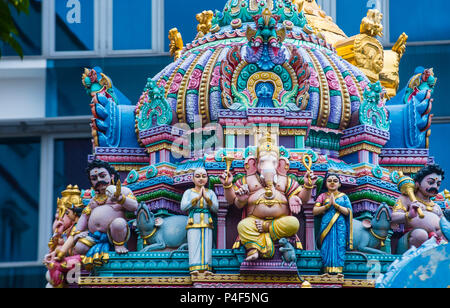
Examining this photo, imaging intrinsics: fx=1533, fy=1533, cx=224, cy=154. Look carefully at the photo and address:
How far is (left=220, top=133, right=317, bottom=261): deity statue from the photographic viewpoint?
66.7ft

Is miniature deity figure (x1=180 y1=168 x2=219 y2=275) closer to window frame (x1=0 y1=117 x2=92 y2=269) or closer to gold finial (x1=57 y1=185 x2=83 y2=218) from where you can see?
gold finial (x1=57 y1=185 x2=83 y2=218)

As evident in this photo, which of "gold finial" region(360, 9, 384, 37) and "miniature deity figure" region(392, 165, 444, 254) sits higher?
"gold finial" region(360, 9, 384, 37)

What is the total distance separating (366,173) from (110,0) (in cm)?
1142

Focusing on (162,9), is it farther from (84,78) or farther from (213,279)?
(213,279)

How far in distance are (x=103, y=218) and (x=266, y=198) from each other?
2320mm

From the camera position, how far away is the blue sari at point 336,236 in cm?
2055

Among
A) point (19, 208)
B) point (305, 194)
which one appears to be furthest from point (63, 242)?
point (19, 208)

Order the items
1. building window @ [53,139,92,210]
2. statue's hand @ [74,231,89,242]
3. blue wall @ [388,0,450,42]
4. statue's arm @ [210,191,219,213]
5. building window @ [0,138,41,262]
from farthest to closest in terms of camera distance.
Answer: blue wall @ [388,0,450,42] → building window @ [53,139,92,210] → building window @ [0,138,41,262] → statue's hand @ [74,231,89,242] → statue's arm @ [210,191,219,213]

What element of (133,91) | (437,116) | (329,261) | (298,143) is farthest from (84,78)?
(437,116)

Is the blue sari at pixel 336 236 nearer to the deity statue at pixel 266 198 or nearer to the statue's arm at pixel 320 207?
the statue's arm at pixel 320 207

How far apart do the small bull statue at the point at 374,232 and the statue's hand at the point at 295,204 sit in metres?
1.01

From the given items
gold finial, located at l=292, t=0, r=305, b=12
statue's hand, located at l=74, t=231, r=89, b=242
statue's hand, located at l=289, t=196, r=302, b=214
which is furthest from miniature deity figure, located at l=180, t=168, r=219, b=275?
gold finial, located at l=292, t=0, r=305, b=12

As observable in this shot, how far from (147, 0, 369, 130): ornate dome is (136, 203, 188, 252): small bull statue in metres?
1.88
